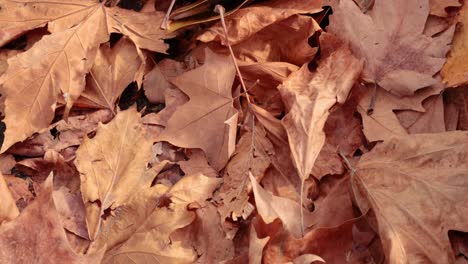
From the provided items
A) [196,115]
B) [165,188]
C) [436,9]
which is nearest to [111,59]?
[196,115]

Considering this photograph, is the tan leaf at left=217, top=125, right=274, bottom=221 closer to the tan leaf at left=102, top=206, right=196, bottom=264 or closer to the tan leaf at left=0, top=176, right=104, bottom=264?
the tan leaf at left=102, top=206, right=196, bottom=264

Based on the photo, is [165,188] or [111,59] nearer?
[165,188]

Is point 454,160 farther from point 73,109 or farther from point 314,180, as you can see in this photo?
point 73,109

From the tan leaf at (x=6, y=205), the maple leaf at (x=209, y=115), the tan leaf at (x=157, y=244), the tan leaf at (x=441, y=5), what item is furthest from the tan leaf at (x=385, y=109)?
the tan leaf at (x=6, y=205)

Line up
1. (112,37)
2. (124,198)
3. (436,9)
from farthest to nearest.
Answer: (112,37) < (436,9) < (124,198)

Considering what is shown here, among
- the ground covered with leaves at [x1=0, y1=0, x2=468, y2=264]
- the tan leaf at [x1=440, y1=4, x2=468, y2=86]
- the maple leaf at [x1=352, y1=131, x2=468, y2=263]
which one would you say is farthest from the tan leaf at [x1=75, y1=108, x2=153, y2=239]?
the tan leaf at [x1=440, y1=4, x2=468, y2=86]

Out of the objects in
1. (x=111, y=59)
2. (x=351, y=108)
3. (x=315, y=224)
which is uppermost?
(x=111, y=59)

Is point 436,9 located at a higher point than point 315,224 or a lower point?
higher
